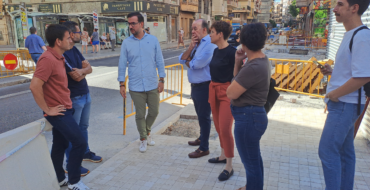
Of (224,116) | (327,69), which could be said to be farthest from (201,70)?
(327,69)

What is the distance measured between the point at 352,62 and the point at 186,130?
12.5 ft

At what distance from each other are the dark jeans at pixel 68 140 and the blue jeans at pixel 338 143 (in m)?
2.43

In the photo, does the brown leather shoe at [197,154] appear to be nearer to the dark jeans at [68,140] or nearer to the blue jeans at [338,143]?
the dark jeans at [68,140]

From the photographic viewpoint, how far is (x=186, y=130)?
5.64 meters

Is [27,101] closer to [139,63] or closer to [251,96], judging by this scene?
[139,63]

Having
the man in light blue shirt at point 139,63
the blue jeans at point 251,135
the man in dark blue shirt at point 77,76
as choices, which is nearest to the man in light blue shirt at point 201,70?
the man in light blue shirt at point 139,63

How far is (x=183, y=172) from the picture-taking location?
3.59 metres

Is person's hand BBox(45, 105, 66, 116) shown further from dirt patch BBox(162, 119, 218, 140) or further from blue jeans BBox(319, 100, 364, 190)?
dirt patch BBox(162, 119, 218, 140)

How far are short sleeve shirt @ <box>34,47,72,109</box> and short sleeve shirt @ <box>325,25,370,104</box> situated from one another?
260 centimetres

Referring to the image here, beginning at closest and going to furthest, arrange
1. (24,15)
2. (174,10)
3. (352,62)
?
(352,62) < (24,15) < (174,10)

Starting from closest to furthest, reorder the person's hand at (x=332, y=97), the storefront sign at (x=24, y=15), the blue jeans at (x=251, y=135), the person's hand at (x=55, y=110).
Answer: the person's hand at (x=332, y=97) < the blue jeans at (x=251, y=135) < the person's hand at (x=55, y=110) < the storefront sign at (x=24, y=15)

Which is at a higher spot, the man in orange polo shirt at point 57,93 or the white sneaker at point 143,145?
the man in orange polo shirt at point 57,93

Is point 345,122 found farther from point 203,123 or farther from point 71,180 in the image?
point 71,180

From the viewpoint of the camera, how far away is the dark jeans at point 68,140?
2.91 metres
